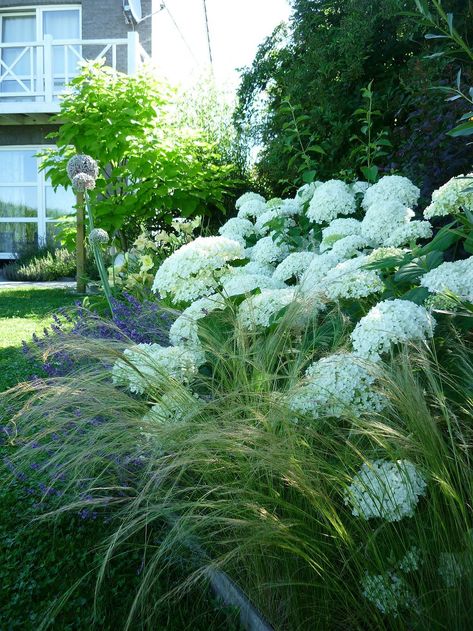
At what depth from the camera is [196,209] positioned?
8.00 metres

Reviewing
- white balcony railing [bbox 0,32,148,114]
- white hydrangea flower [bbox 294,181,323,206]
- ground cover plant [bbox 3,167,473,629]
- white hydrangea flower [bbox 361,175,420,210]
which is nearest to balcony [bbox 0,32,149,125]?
white balcony railing [bbox 0,32,148,114]

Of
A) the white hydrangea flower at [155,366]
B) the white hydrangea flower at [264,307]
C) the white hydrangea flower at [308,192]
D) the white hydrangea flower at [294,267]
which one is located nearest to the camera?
the white hydrangea flower at [155,366]

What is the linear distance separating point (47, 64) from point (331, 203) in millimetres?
11735

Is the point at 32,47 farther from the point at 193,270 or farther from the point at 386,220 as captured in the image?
the point at 193,270

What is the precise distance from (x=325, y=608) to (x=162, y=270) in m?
1.76

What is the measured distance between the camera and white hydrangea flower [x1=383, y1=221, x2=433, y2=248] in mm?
3068

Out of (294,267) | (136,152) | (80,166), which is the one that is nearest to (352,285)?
(294,267)

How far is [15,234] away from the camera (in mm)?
15875

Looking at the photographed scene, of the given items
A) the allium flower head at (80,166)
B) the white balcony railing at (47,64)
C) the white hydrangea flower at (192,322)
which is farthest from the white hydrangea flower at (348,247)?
the white balcony railing at (47,64)

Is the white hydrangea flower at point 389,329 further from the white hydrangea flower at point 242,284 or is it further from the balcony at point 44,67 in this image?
the balcony at point 44,67

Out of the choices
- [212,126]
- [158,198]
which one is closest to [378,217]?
[158,198]

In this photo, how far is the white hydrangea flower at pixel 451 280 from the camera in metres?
2.29

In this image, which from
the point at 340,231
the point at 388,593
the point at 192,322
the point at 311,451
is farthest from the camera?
the point at 340,231

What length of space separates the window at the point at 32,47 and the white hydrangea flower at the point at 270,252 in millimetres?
12132
